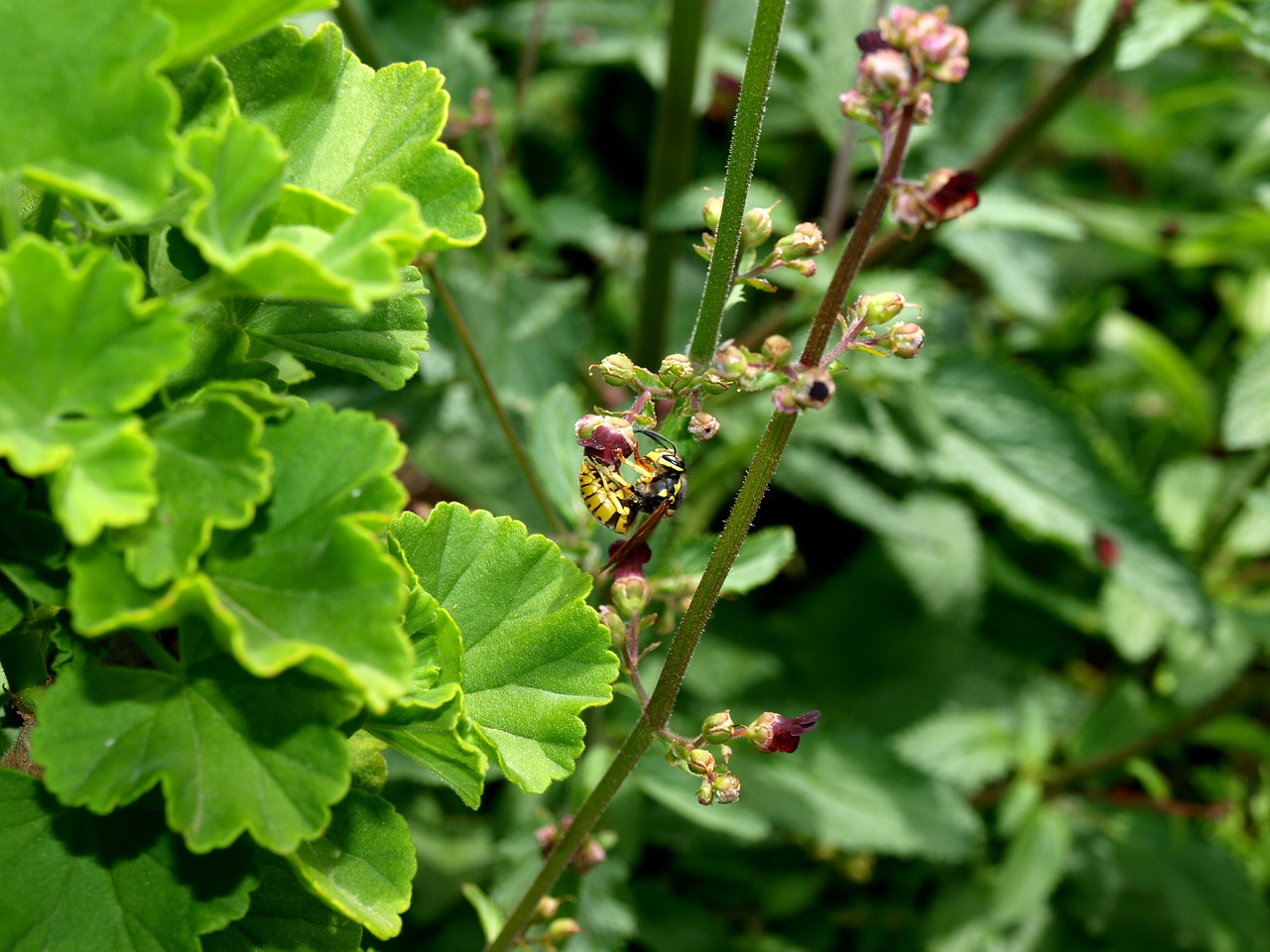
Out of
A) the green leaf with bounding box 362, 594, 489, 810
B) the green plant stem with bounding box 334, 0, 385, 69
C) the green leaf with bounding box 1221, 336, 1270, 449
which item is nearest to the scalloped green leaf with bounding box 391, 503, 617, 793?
the green leaf with bounding box 362, 594, 489, 810

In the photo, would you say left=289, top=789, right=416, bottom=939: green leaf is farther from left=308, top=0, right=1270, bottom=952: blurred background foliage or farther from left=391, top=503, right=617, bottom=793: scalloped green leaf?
left=308, top=0, right=1270, bottom=952: blurred background foliage

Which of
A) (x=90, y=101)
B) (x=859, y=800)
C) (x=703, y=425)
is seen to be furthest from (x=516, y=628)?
(x=859, y=800)

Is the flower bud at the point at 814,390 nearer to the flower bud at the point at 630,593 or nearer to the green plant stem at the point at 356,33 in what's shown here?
the flower bud at the point at 630,593

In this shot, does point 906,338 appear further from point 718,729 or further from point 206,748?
point 206,748

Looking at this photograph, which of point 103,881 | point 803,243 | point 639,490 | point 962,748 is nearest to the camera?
point 103,881

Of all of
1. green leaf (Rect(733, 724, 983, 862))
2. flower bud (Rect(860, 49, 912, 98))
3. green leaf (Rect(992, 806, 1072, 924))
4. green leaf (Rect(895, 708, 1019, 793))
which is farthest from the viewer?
green leaf (Rect(895, 708, 1019, 793))

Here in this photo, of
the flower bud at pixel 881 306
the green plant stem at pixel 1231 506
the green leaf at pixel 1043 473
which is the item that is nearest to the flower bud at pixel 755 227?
the flower bud at pixel 881 306
